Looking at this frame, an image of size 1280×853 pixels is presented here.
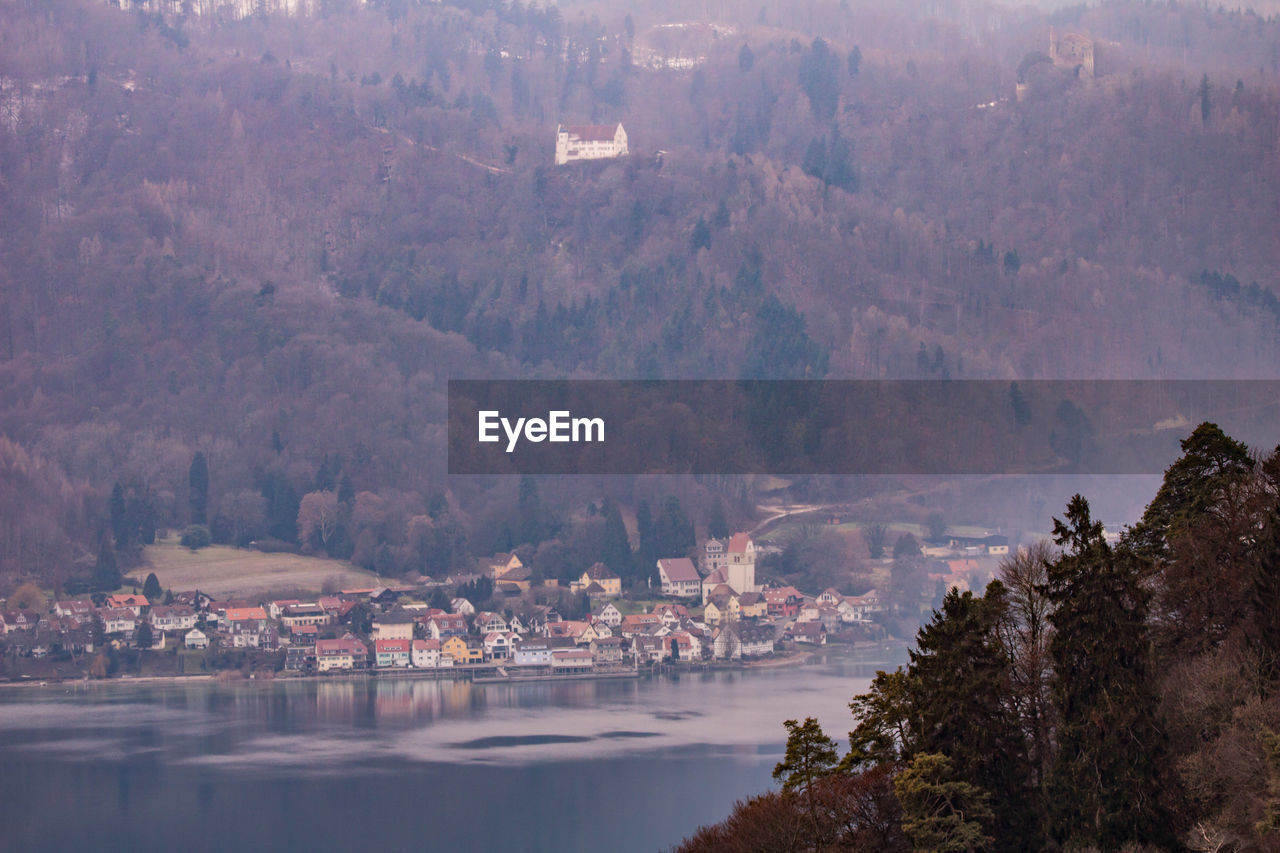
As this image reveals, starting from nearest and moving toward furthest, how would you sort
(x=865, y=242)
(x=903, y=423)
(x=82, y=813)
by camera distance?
(x=82, y=813) → (x=903, y=423) → (x=865, y=242)

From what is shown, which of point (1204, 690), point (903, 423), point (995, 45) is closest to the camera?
point (1204, 690)

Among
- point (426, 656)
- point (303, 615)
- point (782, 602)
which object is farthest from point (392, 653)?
point (782, 602)

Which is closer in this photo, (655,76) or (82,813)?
(82,813)

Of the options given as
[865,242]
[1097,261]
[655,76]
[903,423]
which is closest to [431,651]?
[903,423]

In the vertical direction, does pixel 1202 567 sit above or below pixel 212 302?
below

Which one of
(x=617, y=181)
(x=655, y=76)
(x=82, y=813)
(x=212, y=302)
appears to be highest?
(x=655, y=76)

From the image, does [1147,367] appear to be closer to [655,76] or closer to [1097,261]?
[1097,261]

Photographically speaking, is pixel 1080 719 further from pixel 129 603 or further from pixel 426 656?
pixel 129 603
